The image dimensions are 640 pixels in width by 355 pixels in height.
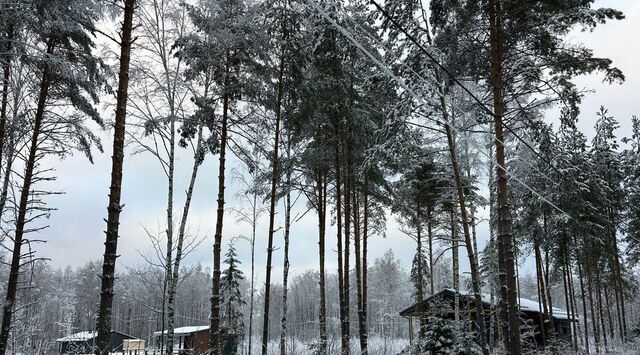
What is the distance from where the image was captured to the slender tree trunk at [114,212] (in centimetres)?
618

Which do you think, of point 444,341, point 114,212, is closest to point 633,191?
point 444,341

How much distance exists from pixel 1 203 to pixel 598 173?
29611 mm

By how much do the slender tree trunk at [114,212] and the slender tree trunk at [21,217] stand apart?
5.00 m

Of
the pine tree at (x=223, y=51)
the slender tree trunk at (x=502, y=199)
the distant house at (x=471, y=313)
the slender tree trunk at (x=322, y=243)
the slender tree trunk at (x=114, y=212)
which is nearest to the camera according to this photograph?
the slender tree trunk at (x=114, y=212)

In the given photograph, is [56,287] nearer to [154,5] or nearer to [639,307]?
[154,5]

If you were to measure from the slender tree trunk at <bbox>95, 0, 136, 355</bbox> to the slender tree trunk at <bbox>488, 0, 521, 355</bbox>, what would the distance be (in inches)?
270

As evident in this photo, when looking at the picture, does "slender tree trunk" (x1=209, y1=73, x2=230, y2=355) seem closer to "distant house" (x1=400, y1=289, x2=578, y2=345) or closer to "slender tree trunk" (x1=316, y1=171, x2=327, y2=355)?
"slender tree trunk" (x1=316, y1=171, x2=327, y2=355)

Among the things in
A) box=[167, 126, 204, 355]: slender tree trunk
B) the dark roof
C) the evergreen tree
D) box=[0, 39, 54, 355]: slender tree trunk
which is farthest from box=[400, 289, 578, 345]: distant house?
box=[0, 39, 54, 355]: slender tree trunk

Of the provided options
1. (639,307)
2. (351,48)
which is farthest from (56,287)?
(639,307)

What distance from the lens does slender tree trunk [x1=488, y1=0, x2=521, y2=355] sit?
8.87m

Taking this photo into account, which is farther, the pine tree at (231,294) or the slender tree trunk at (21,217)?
the pine tree at (231,294)

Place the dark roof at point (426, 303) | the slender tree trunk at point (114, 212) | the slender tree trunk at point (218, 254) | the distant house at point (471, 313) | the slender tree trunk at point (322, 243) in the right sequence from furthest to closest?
1. the dark roof at point (426, 303)
2. the distant house at point (471, 313)
3. the slender tree trunk at point (322, 243)
4. the slender tree trunk at point (218, 254)
5. the slender tree trunk at point (114, 212)

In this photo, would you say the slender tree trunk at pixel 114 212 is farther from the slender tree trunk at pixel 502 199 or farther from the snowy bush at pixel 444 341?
the snowy bush at pixel 444 341

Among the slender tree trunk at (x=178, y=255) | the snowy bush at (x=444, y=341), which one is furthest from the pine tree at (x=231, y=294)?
the snowy bush at (x=444, y=341)
